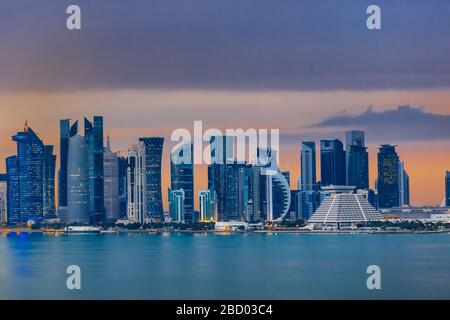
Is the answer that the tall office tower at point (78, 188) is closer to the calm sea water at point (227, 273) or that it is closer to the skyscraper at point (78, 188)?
the skyscraper at point (78, 188)

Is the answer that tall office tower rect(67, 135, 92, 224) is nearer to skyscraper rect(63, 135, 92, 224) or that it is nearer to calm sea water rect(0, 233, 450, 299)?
skyscraper rect(63, 135, 92, 224)

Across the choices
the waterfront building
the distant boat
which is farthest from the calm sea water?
the waterfront building

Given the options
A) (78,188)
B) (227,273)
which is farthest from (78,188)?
(227,273)

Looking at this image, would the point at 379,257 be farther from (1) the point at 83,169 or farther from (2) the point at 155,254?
(1) the point at 83,169

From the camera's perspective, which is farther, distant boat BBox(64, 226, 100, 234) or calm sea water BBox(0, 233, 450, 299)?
distant boat BBox(64, 226, 100, 234)

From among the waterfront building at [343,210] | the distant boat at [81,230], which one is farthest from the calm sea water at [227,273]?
the waterfront building at [343,210]
